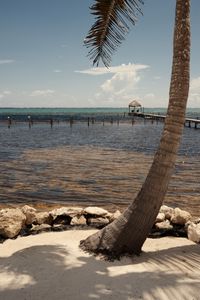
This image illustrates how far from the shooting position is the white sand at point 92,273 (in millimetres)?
5527

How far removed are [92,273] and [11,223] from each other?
331cm

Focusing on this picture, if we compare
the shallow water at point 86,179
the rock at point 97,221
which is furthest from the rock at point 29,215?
the shallow water at point 86,179

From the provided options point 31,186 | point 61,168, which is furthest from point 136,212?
point 61,168

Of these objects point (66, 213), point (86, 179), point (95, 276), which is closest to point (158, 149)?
point (95, 276)

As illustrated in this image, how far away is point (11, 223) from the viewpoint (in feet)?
28.8

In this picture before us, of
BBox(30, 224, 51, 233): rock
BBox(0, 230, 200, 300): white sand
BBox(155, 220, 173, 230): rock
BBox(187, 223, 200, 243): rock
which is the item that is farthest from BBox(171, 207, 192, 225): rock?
BBox(30, 224, 51, 233): rock

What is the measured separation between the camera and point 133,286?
5.75m

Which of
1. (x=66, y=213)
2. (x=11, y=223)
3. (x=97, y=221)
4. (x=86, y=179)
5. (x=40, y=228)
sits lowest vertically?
(x=86, y=179)

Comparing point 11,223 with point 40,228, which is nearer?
point 11,223

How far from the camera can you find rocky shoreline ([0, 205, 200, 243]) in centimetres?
866

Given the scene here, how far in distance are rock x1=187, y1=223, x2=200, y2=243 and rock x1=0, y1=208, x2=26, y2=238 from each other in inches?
169

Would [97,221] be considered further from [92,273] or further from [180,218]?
[92,273]

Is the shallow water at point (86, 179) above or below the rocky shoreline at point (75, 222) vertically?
below

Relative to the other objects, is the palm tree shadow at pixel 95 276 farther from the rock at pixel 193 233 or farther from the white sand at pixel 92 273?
the rock at pixel 193 233
